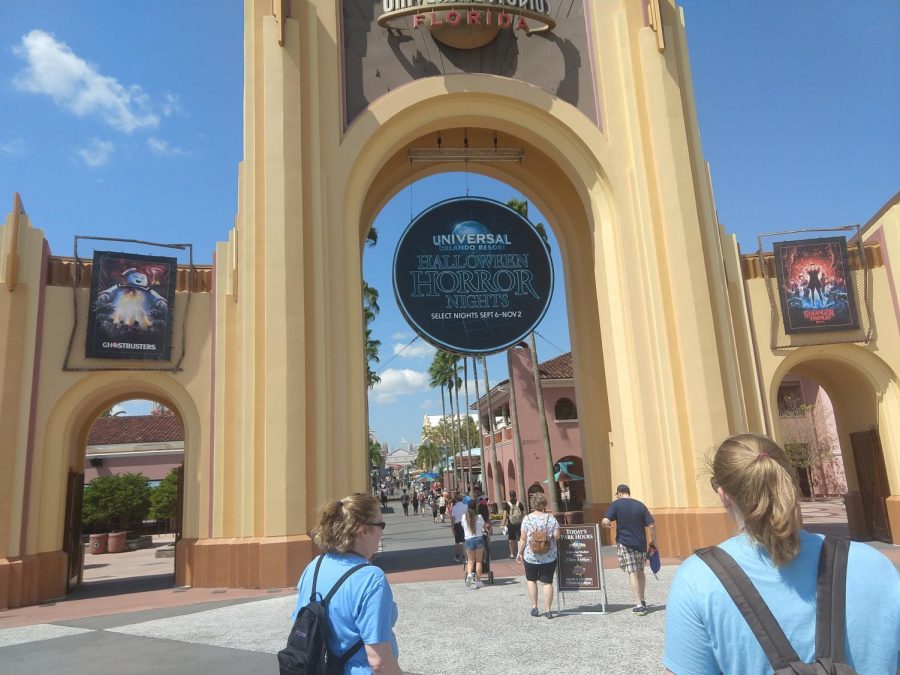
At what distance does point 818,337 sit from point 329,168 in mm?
12909

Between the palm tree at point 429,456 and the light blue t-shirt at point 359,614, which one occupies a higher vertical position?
the palm tree at point 429,456

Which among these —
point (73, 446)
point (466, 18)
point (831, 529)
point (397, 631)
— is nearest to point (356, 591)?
point (397, 631)

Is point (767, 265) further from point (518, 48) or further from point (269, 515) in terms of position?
point (269, 515)

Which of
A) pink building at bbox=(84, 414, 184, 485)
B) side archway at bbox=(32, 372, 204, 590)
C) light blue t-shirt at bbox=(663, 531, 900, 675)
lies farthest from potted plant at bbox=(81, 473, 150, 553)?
light blue t-shirt at bbox=(663, 531, 900, 675)

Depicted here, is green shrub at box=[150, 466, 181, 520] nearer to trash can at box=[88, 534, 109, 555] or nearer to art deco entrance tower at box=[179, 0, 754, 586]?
trash can at box=[88, 534, 109, 555]

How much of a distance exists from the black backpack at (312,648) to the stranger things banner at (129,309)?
13.4m

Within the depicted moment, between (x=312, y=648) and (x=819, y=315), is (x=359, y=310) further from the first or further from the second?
(x=312, y=648)

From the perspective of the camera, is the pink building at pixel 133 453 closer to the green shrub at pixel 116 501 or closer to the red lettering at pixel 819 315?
the green shrub at pixel 116 501

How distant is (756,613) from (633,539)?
744 centimetres

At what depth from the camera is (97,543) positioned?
29.4m

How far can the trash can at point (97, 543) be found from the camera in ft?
96.4

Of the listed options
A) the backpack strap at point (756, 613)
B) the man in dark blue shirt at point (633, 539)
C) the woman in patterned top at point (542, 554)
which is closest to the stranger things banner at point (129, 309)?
the woman in patterned top at point (542, 554)

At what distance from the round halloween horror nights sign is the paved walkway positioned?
19.0 feet

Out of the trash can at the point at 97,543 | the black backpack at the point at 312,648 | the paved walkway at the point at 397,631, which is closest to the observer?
the black backpack at the point at 312,648
